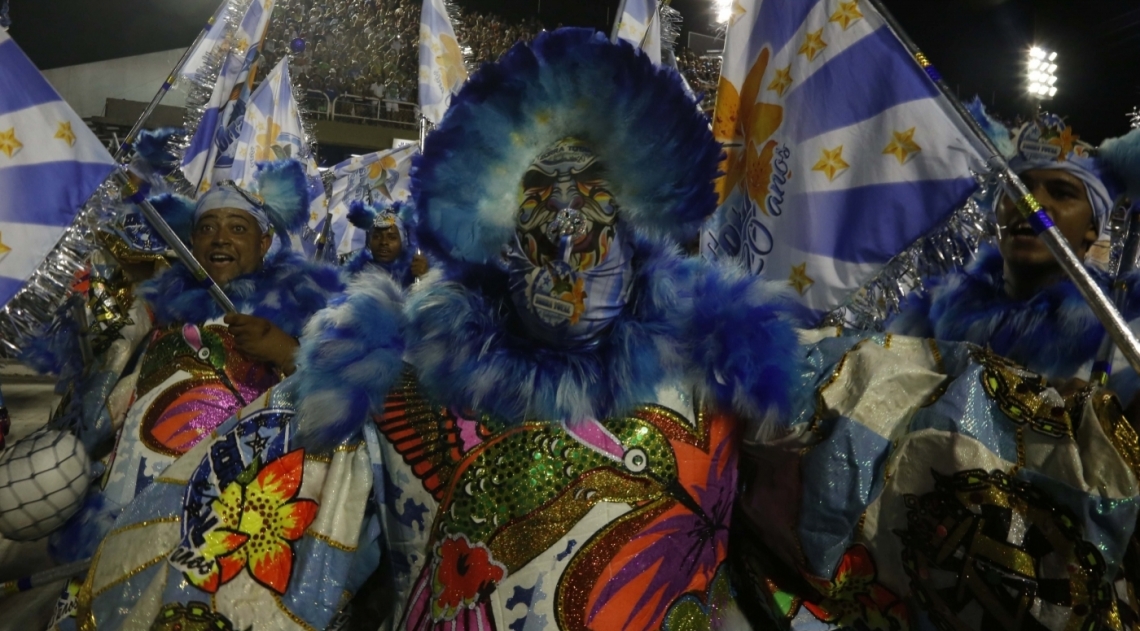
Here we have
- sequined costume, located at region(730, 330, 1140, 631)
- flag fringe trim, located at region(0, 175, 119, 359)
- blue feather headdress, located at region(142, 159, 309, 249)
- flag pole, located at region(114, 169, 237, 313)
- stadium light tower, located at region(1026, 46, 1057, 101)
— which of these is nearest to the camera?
sequined costume, located at region(730, 330, 1140, 631)

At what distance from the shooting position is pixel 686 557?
1.89m

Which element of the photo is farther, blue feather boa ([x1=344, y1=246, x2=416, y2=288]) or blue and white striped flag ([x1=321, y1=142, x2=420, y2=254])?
blue and white striped flag ([x1=321, y1=142, x2=420, y2=254])

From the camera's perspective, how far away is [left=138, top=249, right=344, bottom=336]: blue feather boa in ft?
12.3

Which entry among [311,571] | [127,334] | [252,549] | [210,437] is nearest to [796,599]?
[311,571]

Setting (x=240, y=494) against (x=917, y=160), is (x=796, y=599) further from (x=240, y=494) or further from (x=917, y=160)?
(x=240, y=494)

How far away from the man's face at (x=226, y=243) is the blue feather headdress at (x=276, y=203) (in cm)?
20

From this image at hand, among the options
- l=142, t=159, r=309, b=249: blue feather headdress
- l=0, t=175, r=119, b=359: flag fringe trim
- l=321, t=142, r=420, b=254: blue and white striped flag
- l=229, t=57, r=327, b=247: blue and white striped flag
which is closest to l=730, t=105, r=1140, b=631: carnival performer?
l=0, t=175, r=119, b=359: flag fringe trim

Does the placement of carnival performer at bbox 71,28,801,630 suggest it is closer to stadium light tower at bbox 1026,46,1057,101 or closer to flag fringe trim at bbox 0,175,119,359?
flag fringe trim at bbox 0,175,119,359

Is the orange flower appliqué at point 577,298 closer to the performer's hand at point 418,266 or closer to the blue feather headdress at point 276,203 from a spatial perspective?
the blue feather headdress at point 276,203

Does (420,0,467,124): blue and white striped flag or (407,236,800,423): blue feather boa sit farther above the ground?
(420,0,467,124): blue and white striped flag

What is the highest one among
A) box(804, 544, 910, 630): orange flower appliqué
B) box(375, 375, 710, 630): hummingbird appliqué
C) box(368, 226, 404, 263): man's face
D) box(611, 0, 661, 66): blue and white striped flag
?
box(611, 0, 661, 66): blue and white striped flag

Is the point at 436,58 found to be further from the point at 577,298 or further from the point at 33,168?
the point at 577,298

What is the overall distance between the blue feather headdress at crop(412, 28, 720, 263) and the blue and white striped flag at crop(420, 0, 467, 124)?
16.8ft

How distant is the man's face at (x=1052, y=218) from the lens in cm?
282
